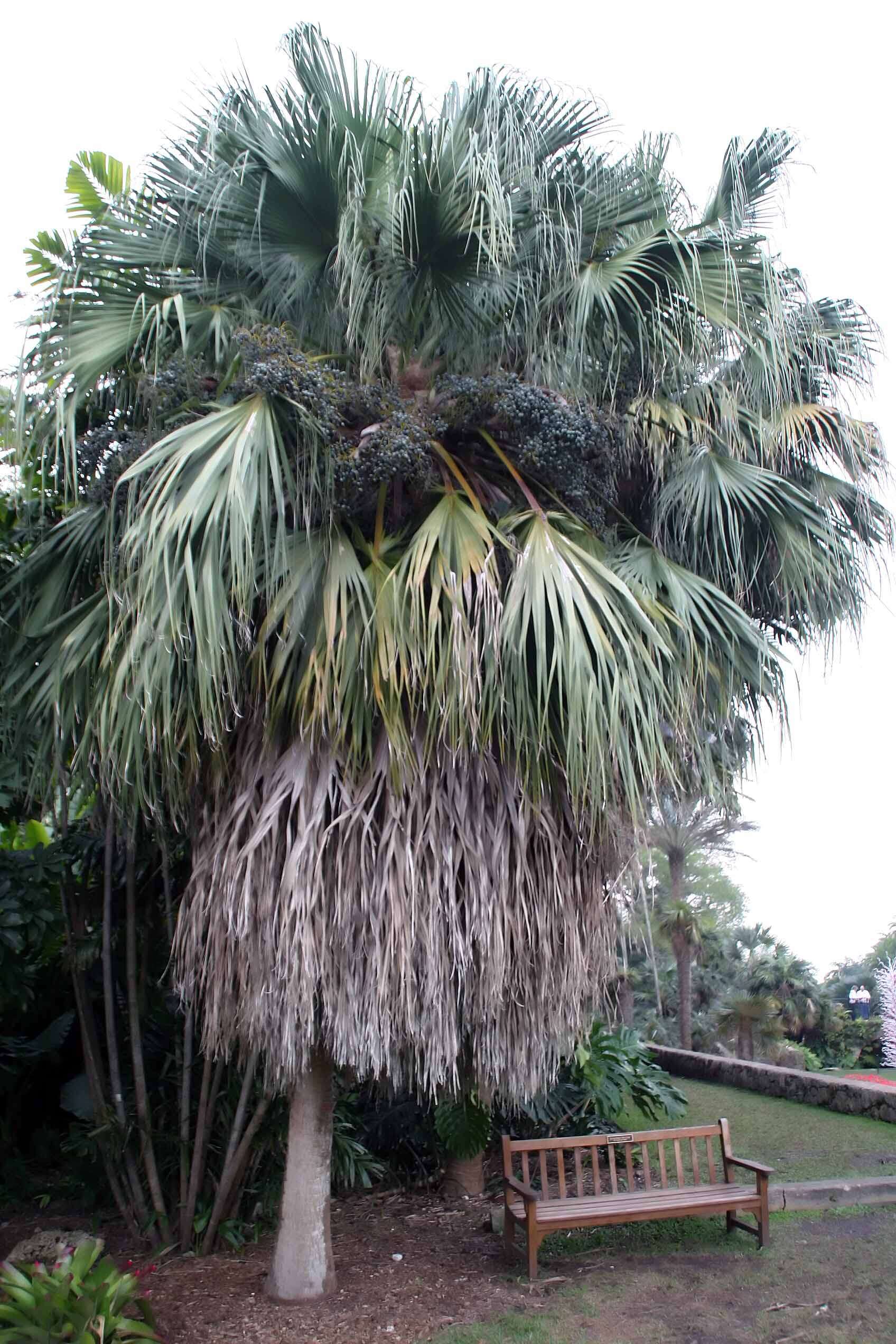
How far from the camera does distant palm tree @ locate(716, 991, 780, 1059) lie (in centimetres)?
1720

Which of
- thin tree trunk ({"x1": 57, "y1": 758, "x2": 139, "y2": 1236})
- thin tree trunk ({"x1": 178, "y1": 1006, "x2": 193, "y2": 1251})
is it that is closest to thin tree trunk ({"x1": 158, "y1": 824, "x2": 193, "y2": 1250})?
thin tree trunk ({"x1": 178, "y1": 1006, "x2": 193, "y2": 1251})

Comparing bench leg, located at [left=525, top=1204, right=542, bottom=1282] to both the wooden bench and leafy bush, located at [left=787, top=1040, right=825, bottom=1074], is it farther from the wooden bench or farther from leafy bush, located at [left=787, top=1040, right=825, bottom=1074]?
leafy bush, located at [left=787, top=1040, right=825, bottom=1074]

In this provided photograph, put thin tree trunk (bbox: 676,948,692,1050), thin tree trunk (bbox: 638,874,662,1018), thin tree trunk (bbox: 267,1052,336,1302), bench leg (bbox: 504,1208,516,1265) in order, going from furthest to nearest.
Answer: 1. thin tree trunk (bbox: 676,948,692,1050)
2. bench leg (bbox: 504,1208,516,1265)
3. thin tree trunk (bbox: 267,1052,336,1302)
4. thin tree trunk (bbox: 638,874,662,1018)

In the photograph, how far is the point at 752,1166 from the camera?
18.3 ft

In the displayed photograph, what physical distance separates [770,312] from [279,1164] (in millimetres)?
5793

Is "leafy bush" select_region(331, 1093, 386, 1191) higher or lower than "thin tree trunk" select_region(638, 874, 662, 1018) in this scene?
lower

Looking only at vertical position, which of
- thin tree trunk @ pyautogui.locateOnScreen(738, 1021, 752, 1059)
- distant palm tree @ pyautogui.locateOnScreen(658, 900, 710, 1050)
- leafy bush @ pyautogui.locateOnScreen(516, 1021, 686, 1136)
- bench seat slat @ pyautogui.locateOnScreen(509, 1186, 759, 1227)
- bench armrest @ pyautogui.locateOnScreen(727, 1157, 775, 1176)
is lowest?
bench seat slat @ pyautogui.locateOnScreen(509, 1186, 759, 1227)

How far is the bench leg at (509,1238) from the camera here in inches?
211

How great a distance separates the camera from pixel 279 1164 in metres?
6.17

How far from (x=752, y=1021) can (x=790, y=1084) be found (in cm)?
795

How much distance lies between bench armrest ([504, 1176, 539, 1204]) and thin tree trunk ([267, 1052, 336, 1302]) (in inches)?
41.3

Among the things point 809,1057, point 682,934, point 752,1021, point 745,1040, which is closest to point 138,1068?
point 752,1021

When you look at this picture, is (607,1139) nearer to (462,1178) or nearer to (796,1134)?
(462,1178)

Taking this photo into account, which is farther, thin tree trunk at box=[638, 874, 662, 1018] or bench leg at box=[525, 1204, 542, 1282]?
bench leg at box=[525, 1204, 542, 1282]
